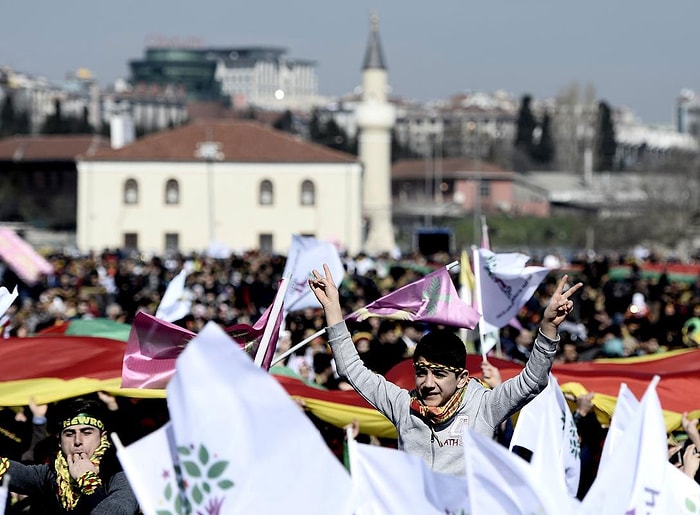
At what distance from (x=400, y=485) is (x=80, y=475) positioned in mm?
1373

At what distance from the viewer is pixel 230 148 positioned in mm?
71562

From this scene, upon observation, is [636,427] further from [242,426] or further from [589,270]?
[589,270]

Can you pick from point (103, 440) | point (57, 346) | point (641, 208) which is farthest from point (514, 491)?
point (641, 208)

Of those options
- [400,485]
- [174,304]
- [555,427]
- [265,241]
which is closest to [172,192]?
[265,241]

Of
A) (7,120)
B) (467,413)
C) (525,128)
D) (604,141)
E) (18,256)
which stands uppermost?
(7,120)

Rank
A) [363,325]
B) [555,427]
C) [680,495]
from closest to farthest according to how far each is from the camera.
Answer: [680,495]
[555,427]
[363,325]

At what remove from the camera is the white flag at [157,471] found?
4.19 m

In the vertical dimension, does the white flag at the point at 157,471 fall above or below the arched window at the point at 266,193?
above

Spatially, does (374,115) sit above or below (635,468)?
above

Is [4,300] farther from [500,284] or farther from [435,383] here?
[500,284]

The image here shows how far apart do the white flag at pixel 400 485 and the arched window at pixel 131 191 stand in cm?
6674

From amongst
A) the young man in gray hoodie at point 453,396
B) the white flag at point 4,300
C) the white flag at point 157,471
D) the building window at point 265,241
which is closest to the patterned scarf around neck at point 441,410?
the young man in gray hoodie at point 453,396

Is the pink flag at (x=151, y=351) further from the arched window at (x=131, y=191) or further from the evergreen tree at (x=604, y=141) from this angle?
the evergreen tree at (x=604, y=141)

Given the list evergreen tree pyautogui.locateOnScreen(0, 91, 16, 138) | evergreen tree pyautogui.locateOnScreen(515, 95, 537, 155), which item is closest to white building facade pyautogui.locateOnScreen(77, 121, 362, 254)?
evergreen tree pyautogui.locateOnScreen(0, 91, 16, 138)
